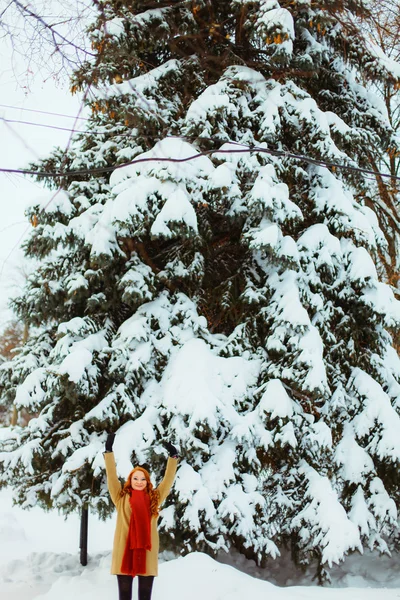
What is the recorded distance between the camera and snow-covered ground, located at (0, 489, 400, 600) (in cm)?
422

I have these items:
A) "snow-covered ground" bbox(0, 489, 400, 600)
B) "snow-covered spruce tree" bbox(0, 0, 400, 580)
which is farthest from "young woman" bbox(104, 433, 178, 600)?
"snow-covered spruce tree" bbox(0, 0, 400, 580)

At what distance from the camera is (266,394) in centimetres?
534

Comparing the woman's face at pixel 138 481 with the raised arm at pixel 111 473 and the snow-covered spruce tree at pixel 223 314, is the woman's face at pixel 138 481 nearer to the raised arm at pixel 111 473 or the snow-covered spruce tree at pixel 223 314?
the raised arm at pixel 111 473

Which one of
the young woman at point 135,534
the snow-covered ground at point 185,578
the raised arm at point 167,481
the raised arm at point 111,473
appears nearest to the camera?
the young woman at point 135,534

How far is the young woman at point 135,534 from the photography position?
377 centimetres

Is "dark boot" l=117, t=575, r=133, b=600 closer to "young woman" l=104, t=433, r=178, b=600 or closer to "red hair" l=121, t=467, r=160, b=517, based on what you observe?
"young woman" l=104, t=433, r=178, b=600

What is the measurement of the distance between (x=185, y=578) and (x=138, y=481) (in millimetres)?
1124

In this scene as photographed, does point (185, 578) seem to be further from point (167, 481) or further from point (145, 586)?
point (167, 481)

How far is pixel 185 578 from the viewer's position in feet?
14.4

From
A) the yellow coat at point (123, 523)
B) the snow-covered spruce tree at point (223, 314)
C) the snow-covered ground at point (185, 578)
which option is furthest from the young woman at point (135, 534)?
the snow-covered spruce tree at point (223, 314)

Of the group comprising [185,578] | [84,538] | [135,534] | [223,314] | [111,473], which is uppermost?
[223,314]

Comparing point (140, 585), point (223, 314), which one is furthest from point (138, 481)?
point (223, 314)

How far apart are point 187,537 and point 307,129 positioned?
16.4 ft

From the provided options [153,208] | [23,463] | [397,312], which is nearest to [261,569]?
[23,463]
